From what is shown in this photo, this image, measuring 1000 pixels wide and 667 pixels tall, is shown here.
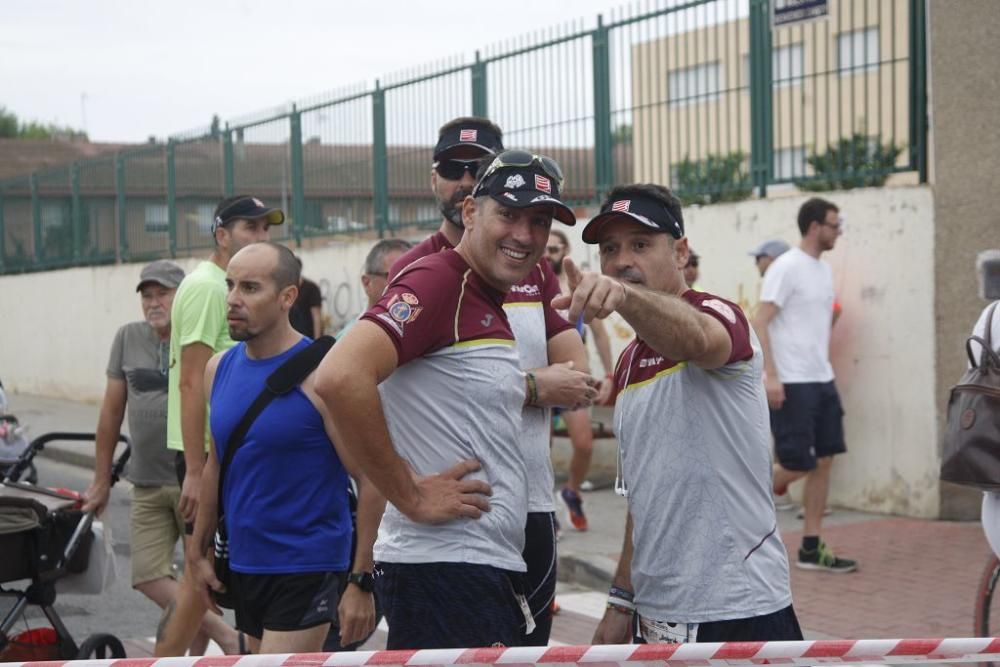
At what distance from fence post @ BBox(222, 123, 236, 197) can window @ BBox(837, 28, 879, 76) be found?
9423 mm

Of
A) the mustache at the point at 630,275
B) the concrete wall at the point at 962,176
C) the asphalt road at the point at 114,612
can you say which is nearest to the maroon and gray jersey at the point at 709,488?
the mustache at the point at 630,275

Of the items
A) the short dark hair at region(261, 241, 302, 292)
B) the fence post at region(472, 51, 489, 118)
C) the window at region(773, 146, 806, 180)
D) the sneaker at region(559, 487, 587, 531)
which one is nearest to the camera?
the short dark hair at region(261, 241, 302, 292)

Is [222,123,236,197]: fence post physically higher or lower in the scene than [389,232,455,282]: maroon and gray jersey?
higher

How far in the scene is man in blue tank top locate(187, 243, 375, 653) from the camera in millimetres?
4418

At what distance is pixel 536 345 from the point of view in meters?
4.39

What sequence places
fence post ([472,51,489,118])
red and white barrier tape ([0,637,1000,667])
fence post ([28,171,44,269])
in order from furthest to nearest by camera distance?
fence post ([28,171,44,269])
fence post ([472,51,489,118])
red and white barrier tape ([0,637,1000,667])

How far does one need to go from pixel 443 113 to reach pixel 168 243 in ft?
23.7

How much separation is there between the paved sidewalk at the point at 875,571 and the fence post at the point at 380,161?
507 centimetres

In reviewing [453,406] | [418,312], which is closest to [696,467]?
[453,406]

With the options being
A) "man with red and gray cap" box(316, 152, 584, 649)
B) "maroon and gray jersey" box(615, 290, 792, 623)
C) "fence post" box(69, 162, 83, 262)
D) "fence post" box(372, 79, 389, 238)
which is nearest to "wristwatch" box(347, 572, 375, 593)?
"man with red and gray cap" box(316, 152, 584, 649)

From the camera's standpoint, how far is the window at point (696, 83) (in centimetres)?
1055

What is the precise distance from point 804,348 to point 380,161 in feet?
23.4

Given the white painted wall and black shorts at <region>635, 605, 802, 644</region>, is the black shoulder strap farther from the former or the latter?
the white painted wall

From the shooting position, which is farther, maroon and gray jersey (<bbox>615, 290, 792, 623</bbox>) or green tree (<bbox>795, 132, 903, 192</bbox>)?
green tree (<bbox>795, 132, 903, 192</bbox>)
